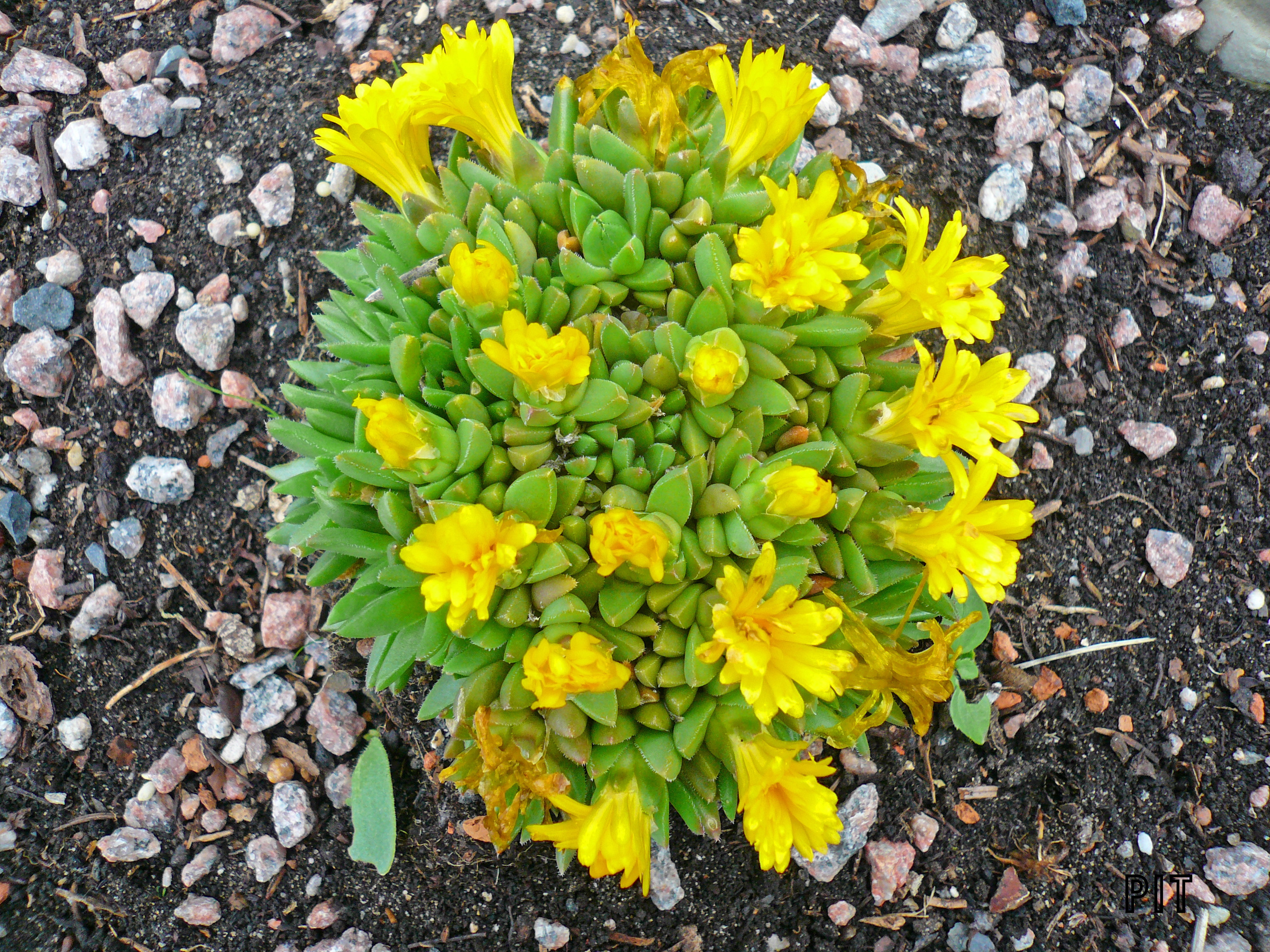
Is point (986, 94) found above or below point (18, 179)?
above

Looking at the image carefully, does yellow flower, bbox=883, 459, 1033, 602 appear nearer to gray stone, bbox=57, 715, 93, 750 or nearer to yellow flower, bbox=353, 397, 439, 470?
yellow flower, bbox=353, 397, 439, 470

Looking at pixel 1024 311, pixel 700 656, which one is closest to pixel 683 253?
pixel 700 656

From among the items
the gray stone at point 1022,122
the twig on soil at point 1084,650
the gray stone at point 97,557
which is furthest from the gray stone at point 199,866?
the gray stone at point 1022,122

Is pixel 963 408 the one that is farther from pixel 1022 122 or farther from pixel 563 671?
pixel 1022 122

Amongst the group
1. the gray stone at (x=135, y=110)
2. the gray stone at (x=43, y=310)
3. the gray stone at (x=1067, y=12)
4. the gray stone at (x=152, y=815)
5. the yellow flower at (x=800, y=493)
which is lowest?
the gray stone at (x=152, y=815)

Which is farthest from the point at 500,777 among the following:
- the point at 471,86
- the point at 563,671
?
the point at 471,86

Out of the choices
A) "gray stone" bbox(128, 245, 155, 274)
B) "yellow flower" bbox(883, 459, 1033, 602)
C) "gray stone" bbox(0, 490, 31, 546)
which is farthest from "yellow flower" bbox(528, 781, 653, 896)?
"gray stone" bbox(128, 245, 155, 274)

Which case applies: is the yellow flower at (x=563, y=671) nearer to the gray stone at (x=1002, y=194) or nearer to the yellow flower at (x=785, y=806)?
the yellow flower at (x=785, y=806)

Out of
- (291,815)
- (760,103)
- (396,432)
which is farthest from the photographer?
(291,815)
